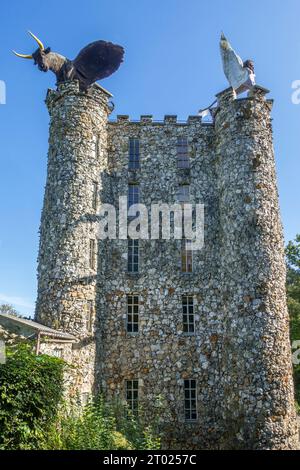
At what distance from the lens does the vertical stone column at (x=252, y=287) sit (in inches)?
693

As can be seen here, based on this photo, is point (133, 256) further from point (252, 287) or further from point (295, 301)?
point (295, 301)

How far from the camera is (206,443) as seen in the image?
19.4 meters

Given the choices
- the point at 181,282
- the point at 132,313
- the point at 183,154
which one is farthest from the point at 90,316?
the point at 183,154

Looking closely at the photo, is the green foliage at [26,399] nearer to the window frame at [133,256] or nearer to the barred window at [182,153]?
the window frame at [133,256]

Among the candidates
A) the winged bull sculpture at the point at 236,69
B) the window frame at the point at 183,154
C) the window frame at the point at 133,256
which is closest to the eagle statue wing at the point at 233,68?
the winged bull sculpture at the point at 236,69

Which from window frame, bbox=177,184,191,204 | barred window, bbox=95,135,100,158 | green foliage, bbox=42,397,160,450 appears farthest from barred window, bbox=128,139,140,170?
green foliage, bbox=42,397,160,450

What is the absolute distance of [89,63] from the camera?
23266 mm

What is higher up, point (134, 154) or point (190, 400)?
point (134, 154)

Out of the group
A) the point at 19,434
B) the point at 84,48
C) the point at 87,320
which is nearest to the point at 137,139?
the point at 84,48

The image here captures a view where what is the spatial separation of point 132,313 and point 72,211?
232 inches

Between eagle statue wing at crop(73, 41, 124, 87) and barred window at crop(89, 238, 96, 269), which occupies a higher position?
eagle statue wing at crop(73, 41, 124, 87)

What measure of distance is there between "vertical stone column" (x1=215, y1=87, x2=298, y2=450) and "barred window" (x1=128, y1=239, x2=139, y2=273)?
14.3 ft

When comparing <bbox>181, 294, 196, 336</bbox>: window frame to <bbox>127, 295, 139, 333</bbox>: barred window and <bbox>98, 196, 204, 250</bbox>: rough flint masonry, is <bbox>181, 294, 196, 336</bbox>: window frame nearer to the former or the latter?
<bbox>127, 295, 139, 333</bbox>: barred window

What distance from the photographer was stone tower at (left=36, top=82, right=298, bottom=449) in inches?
728
